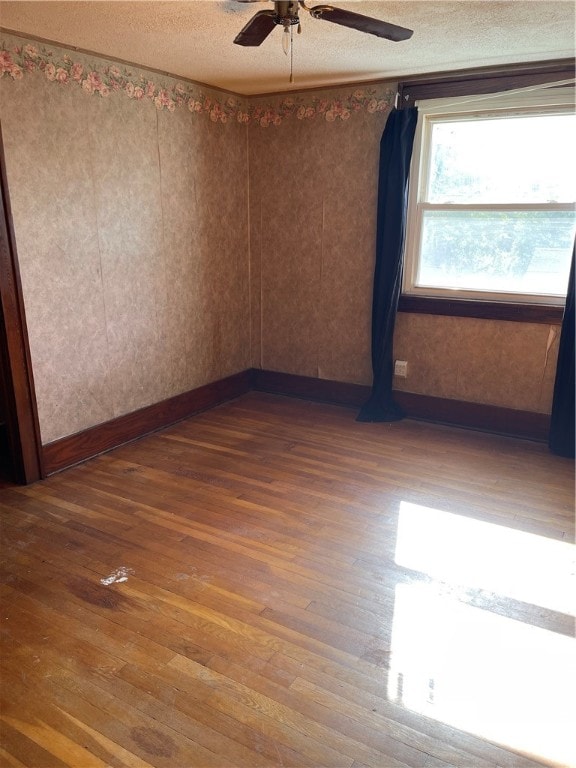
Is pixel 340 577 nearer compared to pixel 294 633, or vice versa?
pixel 294 633

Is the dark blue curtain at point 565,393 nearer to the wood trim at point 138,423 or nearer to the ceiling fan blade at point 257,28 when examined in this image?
the ceiling fan blade at point 257,28

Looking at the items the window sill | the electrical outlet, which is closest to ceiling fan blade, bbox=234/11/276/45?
the window sill

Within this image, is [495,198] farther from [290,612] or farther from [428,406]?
[290,612]

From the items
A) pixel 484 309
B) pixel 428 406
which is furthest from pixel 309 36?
pixel 428 406

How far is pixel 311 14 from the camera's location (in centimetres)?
212

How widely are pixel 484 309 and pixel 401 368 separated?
0.77 meters

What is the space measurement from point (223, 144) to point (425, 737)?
13.3 ft

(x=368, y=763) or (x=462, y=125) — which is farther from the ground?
(x=462, y=125)

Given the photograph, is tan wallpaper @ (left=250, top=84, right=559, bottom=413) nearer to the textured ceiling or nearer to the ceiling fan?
the textured ceiling

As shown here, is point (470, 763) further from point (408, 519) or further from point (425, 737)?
point (408, 519)

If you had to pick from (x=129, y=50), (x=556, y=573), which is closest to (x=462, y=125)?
(x=129, y=50)

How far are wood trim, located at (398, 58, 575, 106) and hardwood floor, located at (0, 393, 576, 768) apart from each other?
2412 mm

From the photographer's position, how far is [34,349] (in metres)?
3.09

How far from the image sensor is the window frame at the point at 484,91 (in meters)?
3.35
